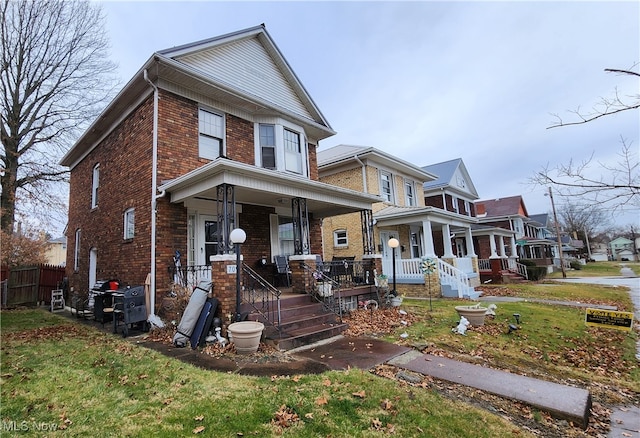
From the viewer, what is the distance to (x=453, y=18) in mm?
10328

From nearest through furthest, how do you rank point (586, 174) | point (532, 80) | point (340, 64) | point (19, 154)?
point (586, 174) < point (532, 80) < point (19, 154) < point (340, 64)

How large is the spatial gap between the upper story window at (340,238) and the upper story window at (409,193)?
4952 millimetres

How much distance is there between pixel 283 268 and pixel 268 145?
433cm

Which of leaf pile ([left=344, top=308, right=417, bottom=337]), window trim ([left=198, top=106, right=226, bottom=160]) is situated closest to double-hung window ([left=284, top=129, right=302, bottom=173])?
window trim ([left=198, top=106, right=226, bottom=160])

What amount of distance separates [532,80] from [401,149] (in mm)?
105283

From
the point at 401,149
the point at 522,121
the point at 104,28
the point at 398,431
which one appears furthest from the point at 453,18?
the point at 401,149

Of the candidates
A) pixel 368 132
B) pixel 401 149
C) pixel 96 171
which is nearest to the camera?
pixel 96 171

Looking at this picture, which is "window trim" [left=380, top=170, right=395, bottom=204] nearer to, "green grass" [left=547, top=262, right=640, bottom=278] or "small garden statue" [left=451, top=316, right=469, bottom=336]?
"small garden statue" [left=451, top=316, right=469, bottom=336]

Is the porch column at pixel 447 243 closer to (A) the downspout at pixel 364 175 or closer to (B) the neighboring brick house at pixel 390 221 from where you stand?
(B) the neighboring brick house at pixel 390 221

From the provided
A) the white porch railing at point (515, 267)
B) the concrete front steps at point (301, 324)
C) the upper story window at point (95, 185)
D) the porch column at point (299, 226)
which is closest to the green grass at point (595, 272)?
the white porch railing at point (515, 267)

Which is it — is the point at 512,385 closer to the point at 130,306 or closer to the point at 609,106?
the point at 609,106

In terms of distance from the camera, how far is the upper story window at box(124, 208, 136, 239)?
9859 millimetres

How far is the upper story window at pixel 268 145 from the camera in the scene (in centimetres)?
1138

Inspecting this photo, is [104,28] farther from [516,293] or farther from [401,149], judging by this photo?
[401,149]
